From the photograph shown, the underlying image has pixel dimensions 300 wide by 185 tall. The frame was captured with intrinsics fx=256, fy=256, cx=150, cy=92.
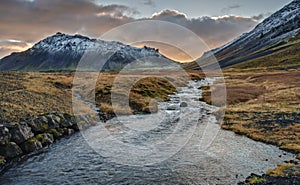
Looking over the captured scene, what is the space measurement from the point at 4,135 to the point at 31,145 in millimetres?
3089

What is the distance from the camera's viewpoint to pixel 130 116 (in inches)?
1939

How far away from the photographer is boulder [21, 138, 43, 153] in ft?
90.9

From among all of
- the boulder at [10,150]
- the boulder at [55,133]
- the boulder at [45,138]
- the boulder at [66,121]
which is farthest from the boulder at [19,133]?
the boulder at [66,121]

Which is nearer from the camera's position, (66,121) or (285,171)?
(285,171)

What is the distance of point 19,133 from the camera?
91.0 ft

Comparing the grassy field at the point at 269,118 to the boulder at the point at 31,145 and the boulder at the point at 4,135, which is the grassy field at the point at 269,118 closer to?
the boulder at the point at 31,145

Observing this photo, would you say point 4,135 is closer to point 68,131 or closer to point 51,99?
point 68,131

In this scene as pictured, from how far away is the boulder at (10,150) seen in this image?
1003 inches

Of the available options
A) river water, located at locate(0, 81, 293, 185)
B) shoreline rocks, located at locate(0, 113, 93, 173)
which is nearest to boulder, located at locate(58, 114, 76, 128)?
shoreline rocks, located at locate(0, 113, 93, 173)

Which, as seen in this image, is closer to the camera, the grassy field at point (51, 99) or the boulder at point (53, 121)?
the boulder at point (53, 121)

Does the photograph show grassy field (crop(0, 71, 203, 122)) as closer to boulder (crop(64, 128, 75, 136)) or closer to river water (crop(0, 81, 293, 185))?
boulder (crop(64, 128, 75, 136))

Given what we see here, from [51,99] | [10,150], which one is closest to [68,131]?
[10,150]

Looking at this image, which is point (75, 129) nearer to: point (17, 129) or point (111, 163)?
point (17, 129)

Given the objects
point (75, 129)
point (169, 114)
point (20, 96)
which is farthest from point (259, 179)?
point (20, 96)
